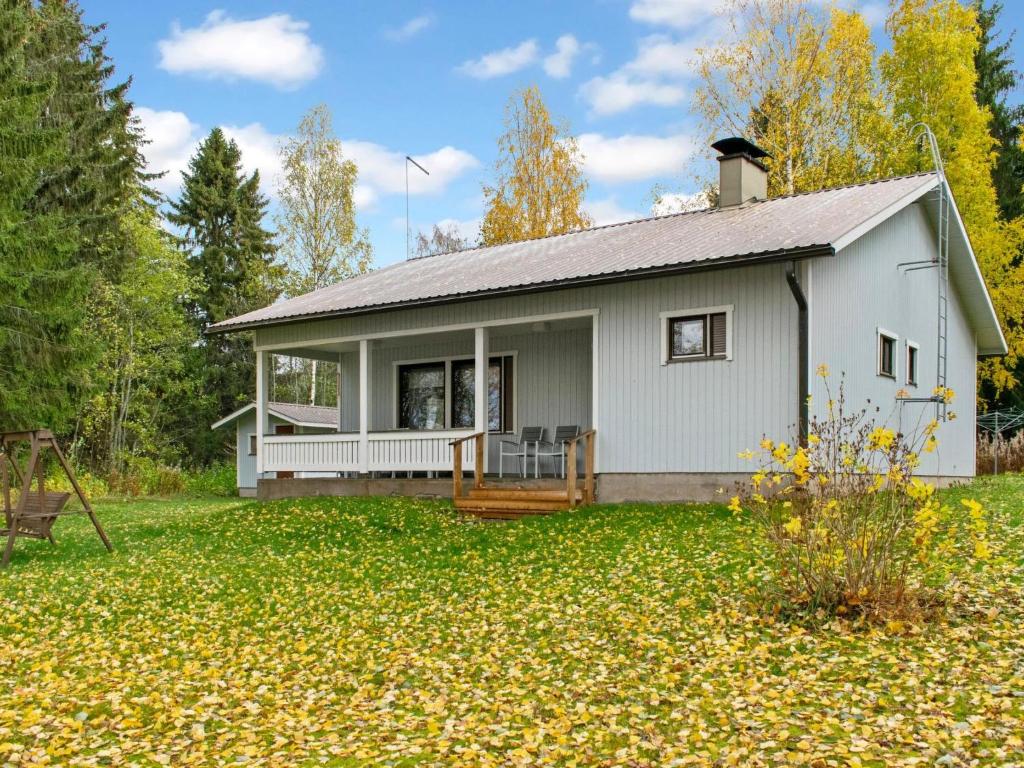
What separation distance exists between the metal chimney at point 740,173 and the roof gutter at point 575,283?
426 cm

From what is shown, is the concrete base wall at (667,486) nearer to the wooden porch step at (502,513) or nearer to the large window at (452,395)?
the wooden porch step at (502,513)

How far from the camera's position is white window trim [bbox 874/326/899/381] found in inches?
514

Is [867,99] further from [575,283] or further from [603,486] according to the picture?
[603,486]

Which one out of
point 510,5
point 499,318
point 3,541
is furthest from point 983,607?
point 510,5

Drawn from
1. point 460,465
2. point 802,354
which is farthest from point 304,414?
point 802,354

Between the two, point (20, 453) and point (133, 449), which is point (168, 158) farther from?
point (20, 453)

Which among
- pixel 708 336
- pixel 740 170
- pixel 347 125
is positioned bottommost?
pixel 708 336

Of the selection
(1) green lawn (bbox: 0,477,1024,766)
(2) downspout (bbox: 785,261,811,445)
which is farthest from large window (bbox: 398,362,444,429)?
(2) downspout (bbox: 785,261,811,445)

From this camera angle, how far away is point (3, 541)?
13766mm

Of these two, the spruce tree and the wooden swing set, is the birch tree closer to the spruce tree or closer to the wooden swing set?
the spruce tree

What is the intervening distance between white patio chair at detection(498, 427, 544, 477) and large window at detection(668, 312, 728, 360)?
3.05 m

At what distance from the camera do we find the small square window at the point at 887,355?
13.3m

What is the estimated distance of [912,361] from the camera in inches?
579

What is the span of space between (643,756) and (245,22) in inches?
783
